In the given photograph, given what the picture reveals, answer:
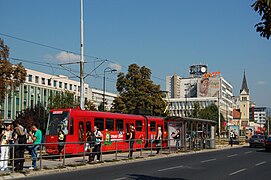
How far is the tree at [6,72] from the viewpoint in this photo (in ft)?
104

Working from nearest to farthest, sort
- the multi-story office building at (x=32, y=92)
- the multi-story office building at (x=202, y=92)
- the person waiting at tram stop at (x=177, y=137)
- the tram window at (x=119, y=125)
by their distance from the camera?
the tram window at (x=119, y=125) → the person waiting at tram stop at (x=177, y=137) → the multi-story office building at (x=32, y=92) → the multi-story office building at (x=202, y=92)

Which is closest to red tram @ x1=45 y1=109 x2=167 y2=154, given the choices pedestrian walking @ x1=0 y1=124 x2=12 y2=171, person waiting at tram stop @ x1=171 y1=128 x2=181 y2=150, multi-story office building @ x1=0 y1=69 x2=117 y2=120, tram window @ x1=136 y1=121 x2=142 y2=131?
tram window @ x1=136 y1=121 x2=142 y2=131

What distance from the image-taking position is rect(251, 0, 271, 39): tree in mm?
8380

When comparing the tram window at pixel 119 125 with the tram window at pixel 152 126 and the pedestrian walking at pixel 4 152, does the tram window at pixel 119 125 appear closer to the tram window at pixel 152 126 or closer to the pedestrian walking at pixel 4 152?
the tram window at pixel 152 126

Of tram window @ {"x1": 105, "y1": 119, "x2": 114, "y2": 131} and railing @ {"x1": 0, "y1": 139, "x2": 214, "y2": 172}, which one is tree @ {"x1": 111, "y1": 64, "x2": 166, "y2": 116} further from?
tram window @ {"x1": 105, "y1": 119, "x2": 114, "y2": 131}

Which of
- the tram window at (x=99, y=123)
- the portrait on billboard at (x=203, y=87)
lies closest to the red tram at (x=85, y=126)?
the tram window at (x=99, y=123)

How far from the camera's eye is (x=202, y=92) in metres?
158

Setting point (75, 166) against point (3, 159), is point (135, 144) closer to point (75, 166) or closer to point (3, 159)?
point (75, 166)

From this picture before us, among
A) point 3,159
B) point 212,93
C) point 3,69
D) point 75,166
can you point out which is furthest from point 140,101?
point 212,93

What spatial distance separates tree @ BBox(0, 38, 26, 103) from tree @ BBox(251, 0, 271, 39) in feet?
84.1

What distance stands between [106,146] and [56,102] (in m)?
37.3

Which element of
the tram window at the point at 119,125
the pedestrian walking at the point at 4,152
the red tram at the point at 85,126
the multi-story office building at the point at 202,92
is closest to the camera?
the pedestrian walking at the point at 4,152

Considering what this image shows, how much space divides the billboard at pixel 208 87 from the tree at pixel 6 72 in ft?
414

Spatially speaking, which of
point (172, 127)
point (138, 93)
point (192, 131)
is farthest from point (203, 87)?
point (172, 127)
